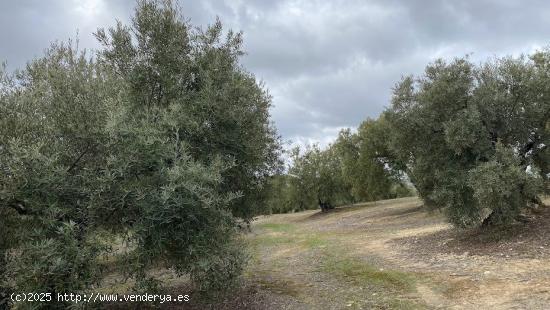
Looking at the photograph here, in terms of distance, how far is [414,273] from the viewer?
1358cm

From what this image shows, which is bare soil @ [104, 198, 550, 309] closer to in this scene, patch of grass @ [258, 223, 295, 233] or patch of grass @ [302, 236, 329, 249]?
patch of grass @ [302, 236, 329, 249]

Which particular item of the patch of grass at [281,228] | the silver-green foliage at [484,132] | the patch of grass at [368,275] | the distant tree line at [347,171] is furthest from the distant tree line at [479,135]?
the patch of grass at [281,228]

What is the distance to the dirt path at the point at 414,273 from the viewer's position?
417 inches

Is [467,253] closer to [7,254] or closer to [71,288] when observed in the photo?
[71,288]

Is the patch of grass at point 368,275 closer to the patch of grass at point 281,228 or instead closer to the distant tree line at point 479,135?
the distant tree line at point 479,135

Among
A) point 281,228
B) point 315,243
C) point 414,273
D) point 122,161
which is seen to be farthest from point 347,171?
point 122,161

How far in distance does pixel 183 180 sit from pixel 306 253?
1288 centimetres

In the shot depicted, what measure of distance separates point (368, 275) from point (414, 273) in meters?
1.43

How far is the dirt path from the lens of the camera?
34.8ft

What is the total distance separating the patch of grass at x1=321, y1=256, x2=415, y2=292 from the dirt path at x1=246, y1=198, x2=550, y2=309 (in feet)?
0.09

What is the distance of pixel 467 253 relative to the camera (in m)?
15.4

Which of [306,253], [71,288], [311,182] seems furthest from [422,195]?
[311,182]

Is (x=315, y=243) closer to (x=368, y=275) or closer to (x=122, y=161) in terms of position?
(x=368, y=275)

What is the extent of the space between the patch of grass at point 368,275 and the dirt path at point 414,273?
0.03m
